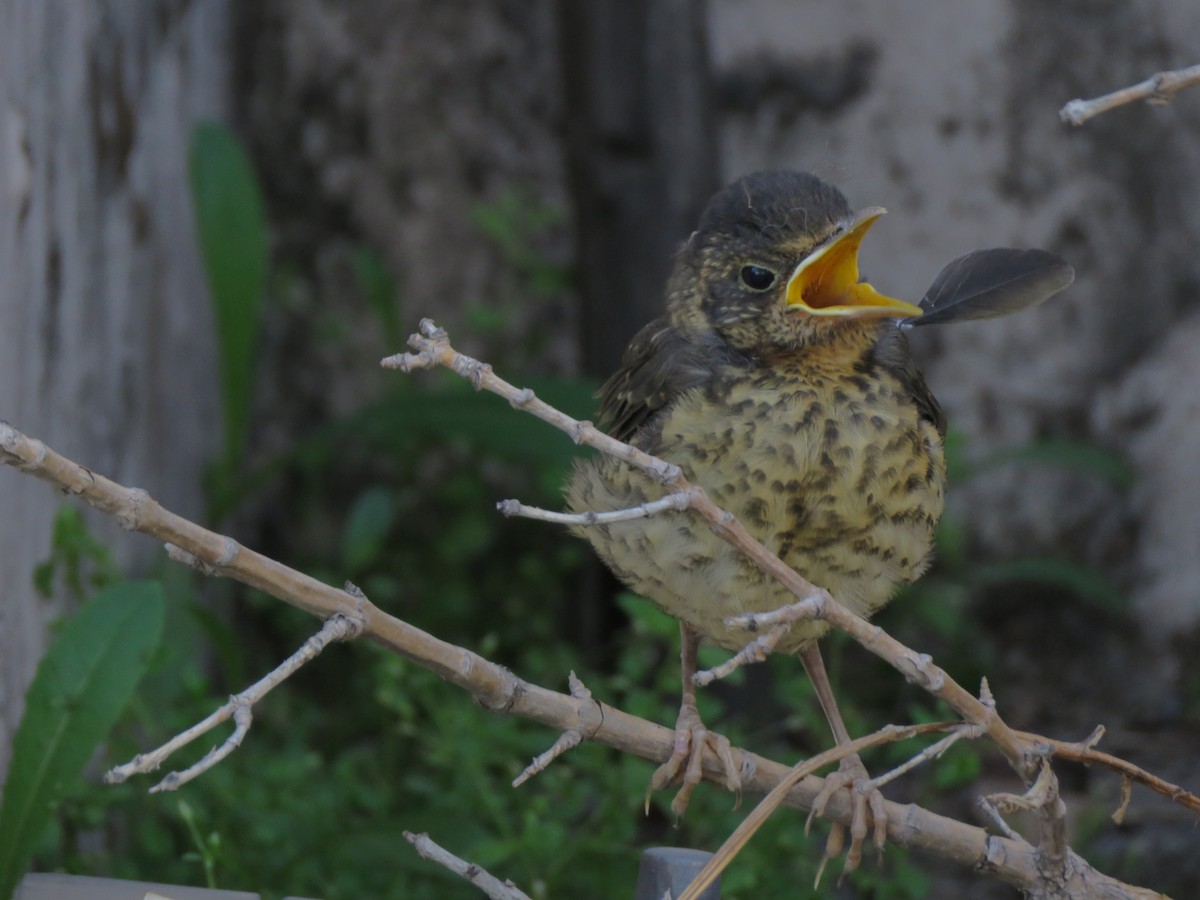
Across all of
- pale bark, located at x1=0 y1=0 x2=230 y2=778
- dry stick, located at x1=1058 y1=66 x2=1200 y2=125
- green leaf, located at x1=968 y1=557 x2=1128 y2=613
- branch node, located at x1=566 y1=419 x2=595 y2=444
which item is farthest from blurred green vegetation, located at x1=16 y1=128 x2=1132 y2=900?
dry stick, located at x1=1058 y1=66 x2=1200 y2=125

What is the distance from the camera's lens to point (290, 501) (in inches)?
164

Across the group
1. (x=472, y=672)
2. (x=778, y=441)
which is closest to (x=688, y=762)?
(x=778, y=441)

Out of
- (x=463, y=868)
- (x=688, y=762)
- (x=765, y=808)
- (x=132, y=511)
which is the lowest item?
(x=688, y=762)

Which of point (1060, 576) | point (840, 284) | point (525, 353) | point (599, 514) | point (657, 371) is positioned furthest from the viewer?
point (525, 353)

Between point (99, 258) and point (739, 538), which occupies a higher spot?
point (739, 538)

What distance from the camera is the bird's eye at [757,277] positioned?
201 centimetres

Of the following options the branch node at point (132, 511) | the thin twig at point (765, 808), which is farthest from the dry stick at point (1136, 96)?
the branch node at point (132, 511)

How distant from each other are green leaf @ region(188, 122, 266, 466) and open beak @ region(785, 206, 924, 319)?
6.26 feet

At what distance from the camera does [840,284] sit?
6.61 ft

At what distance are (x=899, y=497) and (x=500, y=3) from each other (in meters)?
2.79

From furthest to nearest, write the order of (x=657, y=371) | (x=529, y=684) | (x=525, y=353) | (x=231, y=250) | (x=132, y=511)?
(x=525, y=353) → (x=231, y=250) → (x=657, y=371) → (x=529, y=684) → (x=132, y=511)

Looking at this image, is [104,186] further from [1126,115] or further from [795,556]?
[1126,115]

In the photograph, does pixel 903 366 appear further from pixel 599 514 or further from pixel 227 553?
pixel 227 553

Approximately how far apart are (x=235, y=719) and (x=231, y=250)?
243 cm
